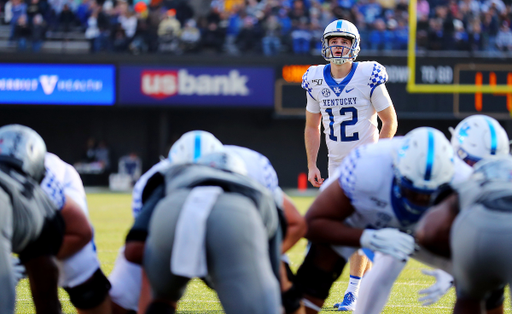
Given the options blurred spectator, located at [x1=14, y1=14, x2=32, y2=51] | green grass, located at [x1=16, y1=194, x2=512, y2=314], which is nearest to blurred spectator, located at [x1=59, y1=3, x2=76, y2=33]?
Answer: blurred spectator, located at [x1=14, y1=14, x2=32, y2=51]

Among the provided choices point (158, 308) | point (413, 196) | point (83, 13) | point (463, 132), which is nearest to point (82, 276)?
point (158, 308)

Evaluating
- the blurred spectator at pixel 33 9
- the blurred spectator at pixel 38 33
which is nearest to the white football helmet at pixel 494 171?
the blurred spectator at pixel 38 33

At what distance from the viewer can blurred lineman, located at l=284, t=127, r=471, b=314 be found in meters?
2.75

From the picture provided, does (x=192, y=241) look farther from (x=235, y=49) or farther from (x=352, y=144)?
(x=235, y=49)

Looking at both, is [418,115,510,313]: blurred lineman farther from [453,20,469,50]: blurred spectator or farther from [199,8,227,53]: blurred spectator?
[199,8,227,53]: blurred spectator

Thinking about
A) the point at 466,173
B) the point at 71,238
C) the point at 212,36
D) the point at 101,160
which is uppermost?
the point at 212,36

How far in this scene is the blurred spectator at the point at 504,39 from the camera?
14328mm

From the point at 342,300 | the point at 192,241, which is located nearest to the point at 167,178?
the point at 192,241

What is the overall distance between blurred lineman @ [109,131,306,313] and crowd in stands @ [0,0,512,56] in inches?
467

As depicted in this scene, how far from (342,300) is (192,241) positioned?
2.68 meters

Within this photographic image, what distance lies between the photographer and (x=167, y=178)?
8.60ft

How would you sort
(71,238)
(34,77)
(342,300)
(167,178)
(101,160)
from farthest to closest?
(101,160) → (34,77) → (342,300) → (71,238) → (167,178)

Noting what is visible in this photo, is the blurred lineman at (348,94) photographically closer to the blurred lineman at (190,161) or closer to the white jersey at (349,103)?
the white jersey at (349,103)

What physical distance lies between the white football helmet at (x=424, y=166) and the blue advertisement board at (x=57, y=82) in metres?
13.0
